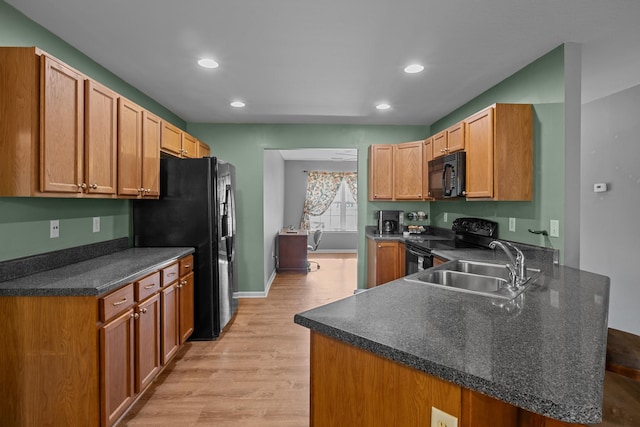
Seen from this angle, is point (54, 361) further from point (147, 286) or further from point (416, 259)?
point (416, 259)

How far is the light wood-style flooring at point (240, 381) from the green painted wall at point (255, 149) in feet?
2.83

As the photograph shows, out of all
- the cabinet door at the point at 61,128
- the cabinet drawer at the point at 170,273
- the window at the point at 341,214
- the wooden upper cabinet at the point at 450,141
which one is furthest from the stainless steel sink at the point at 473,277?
the window at the point at 341,214

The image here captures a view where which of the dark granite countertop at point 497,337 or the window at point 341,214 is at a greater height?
the window at point 341,214

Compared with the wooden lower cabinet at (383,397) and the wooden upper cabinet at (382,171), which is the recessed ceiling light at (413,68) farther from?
the wooden lower cabinet at (383,397)

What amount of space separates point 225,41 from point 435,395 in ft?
8.06

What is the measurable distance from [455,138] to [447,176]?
14.9 inches

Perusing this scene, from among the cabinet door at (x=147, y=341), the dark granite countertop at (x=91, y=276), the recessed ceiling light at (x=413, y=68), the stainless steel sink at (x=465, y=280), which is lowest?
the cabinet door at (x=147, y=341)

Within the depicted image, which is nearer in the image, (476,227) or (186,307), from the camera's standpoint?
(186,307)

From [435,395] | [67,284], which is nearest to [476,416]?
[435,395]

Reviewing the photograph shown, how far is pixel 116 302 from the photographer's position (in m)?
1.84

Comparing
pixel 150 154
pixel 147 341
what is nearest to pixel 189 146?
pixel 150 154

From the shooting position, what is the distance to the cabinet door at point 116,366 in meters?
1.72

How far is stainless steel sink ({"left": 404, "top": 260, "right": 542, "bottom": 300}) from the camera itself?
73.2 inches

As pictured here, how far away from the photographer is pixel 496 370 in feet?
2.76
